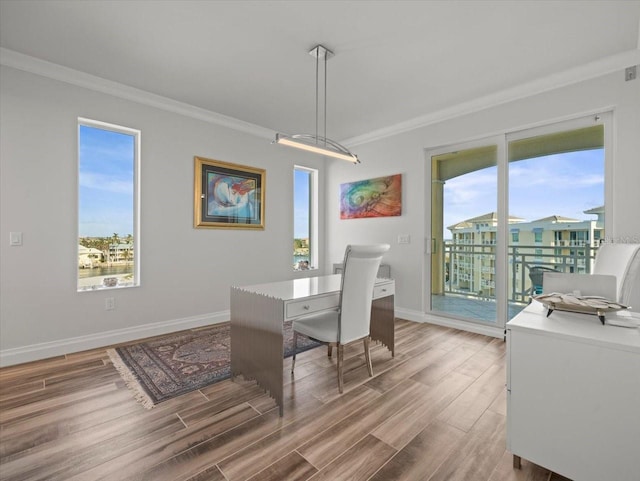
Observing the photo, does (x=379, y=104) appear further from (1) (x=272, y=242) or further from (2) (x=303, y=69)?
(1) (x=272, y=242)

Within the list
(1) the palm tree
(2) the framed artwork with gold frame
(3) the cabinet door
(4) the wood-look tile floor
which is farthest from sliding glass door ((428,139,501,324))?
(1) the palm tree

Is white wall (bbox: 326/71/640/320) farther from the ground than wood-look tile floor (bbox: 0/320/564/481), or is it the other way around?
white wall (bbox: 326/71/640/320)

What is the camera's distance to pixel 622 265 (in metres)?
1.83

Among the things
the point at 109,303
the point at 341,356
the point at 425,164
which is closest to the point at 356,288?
the point at 341,356

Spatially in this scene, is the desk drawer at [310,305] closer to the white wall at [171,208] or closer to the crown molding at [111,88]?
the white wall at [171,208]

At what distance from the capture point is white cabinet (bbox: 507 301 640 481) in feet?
3.85

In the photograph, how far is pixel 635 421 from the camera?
3.78ft

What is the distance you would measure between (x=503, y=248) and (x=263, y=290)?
273cm

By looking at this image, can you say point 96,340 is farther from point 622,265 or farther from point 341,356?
point 622,265

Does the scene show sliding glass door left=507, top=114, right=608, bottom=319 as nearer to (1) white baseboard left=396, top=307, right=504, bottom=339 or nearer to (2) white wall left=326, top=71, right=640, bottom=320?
(2) white wall left=326, top=71, right=640, bottom=320

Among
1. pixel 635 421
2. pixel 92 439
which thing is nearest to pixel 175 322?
pixel 92 439

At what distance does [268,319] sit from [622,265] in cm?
218

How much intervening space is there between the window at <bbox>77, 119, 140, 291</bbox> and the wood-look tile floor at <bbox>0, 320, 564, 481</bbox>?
1.00 metres

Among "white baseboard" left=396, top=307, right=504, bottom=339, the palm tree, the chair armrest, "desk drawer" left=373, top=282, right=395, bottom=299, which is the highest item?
the palm tree
